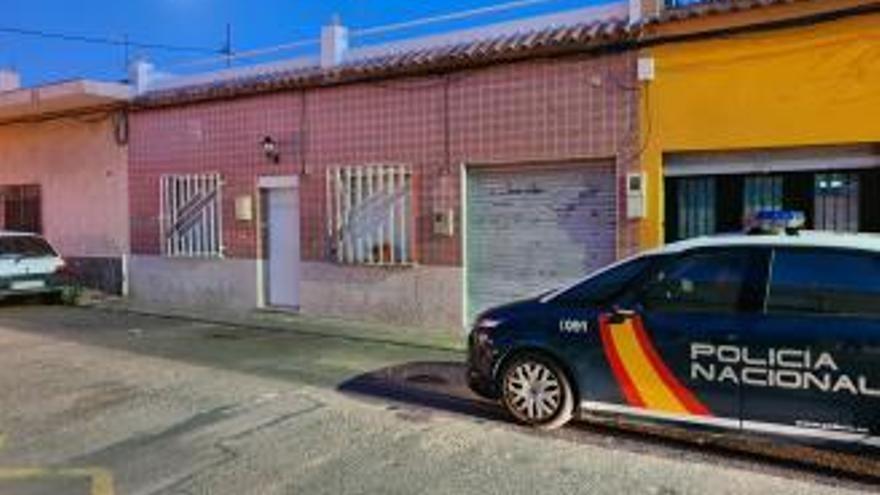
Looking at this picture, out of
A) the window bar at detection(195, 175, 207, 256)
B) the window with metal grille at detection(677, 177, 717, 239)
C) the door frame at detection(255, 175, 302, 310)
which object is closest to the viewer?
the window with metal grille at detection(677, 177, 717, 239)

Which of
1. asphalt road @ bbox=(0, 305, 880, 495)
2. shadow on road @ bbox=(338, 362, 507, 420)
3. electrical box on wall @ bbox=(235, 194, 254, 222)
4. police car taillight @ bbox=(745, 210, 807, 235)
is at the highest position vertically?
electrical box on wall @ bbox=(235, 194, 254, 222)

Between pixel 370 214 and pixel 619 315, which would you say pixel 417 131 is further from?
pixel 619 315

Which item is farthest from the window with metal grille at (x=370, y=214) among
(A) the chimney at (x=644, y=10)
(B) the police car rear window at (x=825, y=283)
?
(B) the police car rear window at (x=825, y=283)

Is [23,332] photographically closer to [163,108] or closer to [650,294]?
[163,108]

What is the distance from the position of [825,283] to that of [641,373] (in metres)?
1.44

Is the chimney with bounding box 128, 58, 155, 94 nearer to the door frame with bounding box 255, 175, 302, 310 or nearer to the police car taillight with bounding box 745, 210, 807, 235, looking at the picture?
the door frame with bounding box 255, 175, 302, 310

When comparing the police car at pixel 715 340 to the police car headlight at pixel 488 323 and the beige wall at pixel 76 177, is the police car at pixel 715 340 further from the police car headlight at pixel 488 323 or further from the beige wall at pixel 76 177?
the beige wall at pixel 76 177

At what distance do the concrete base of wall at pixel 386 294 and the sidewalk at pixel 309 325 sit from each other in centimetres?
14

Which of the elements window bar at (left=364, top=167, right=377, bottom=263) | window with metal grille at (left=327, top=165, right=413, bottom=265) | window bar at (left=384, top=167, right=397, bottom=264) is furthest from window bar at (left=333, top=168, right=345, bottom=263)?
window bar at (left=384, top=167, right=397, bottom=264)

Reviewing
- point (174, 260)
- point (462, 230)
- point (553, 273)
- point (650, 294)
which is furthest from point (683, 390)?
point (174, 260)

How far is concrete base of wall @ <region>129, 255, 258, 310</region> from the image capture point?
1634cm

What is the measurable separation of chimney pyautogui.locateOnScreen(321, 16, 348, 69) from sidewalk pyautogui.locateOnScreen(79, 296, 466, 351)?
12.9ft

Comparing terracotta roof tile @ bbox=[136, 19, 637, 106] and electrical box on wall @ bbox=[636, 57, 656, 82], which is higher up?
terracotta roof tile @ bbox=[136, 19, 637, 106]

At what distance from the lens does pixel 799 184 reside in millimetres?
10492
